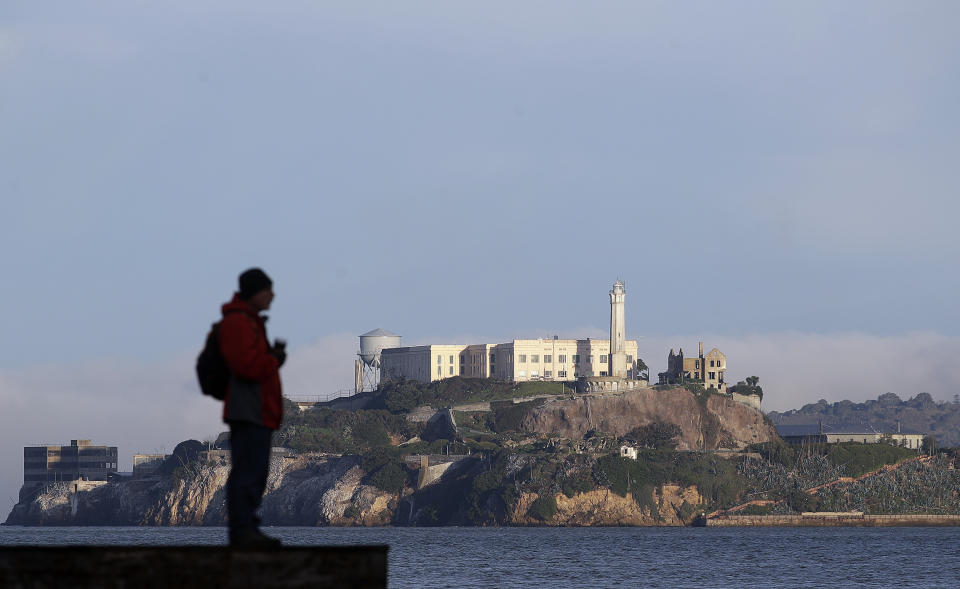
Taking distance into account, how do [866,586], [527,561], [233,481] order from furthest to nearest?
[527,561] → [866,586] → [233,481]

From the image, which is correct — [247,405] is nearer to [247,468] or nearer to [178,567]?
[247,468]

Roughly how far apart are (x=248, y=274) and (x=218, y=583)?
2.84m

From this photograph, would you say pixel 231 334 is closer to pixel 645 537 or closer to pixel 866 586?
pixel 866 586

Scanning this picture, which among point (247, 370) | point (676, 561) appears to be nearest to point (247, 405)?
point (247, 370)

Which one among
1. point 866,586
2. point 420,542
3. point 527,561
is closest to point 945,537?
point 420,542

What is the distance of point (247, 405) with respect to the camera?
36.5ft

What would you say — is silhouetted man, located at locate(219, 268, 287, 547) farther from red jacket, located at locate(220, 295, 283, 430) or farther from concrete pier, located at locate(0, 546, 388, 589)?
concrete pier, located at locate(0, 546, 388, 589)

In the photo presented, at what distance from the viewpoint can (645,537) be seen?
574 feet

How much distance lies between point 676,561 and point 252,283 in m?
106

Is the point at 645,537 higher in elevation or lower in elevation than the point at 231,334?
lower

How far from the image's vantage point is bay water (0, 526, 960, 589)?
291ft

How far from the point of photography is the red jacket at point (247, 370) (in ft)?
36.4

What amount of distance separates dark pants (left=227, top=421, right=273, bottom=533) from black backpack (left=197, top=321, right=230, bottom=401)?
34cm

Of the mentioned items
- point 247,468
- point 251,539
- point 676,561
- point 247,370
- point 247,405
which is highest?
point 247,370
